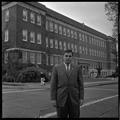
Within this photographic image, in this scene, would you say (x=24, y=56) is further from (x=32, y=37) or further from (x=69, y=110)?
(x=69, y=110)

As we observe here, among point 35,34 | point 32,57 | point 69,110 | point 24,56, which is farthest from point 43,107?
point 35,34

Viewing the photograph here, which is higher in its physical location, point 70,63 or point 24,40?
point 24,40

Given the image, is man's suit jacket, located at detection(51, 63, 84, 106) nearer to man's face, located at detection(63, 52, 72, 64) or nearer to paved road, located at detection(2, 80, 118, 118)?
man's face, located at detection(63, 52, 72, 64)

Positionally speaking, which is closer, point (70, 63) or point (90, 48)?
point (70, 63)

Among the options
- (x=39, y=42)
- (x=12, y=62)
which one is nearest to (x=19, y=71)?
(x=12, y=62)

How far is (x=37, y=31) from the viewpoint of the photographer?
139 feet

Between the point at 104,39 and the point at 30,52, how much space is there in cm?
4890

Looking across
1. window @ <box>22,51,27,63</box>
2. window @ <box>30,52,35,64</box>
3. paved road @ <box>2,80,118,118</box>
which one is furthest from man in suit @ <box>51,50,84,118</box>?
window @ <box>30,52,35,64</box>

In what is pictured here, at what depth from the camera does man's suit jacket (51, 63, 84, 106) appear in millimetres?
4582

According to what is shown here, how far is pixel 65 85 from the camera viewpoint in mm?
4586

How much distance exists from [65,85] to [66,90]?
0.09 meters

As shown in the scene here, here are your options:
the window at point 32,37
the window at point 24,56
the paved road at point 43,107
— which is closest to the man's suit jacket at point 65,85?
the paved road at point 43,107

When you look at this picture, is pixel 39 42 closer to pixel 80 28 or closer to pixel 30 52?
pixel 30 52

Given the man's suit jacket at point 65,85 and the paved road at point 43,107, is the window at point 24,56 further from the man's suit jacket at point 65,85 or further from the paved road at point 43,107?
the man's suit jacket at point 65,85
